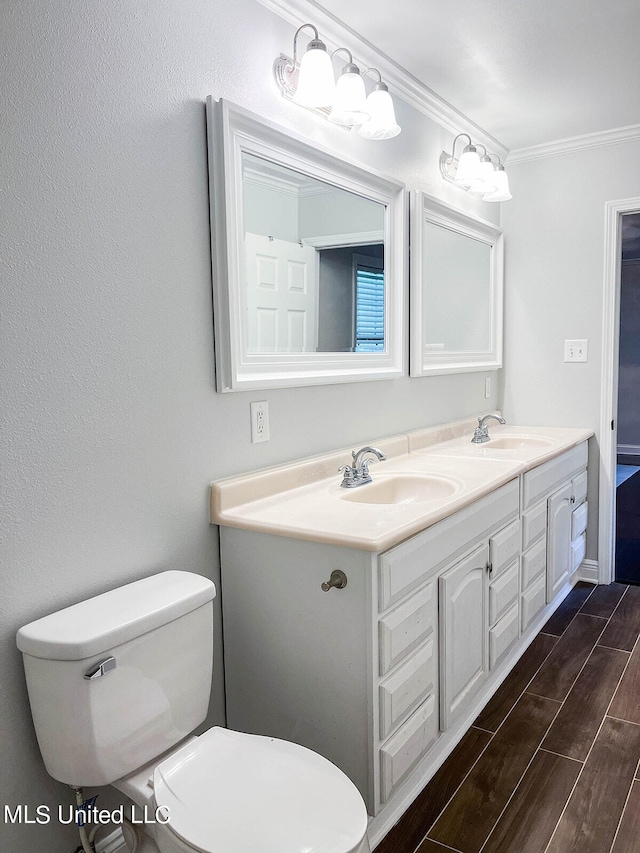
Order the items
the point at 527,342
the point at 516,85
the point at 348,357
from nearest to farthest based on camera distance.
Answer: the point at 348,357 → the point at 516,85 → the point at 527,342

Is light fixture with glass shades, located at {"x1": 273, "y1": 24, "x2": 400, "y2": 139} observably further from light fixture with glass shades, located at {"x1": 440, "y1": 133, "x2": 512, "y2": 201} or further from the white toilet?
the white toilet

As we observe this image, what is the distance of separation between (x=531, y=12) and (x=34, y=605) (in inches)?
83.5

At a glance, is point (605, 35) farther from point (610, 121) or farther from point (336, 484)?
point (336, 484)

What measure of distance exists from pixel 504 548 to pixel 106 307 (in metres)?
1.46

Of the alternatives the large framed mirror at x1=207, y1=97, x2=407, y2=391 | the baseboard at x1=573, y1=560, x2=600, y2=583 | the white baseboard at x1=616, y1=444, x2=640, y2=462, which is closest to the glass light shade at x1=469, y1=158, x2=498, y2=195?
the large framed mirror at x1=207, y1=97, x2=407, y2=391

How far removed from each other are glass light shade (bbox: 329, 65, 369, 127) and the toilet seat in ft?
5.52

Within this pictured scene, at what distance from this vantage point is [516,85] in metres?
2.45

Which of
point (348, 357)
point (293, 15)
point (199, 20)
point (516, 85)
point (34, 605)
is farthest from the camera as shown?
point (516, 85)

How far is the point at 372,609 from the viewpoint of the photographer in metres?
1.42

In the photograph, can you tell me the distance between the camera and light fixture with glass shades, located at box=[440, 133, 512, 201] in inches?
105

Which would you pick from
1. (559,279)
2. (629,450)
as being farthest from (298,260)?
(629,450)

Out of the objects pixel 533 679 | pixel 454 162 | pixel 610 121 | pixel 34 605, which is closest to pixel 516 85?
pixel 454 162

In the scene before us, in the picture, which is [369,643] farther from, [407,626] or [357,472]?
[357,472]

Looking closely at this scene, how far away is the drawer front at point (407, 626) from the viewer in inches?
57.6
